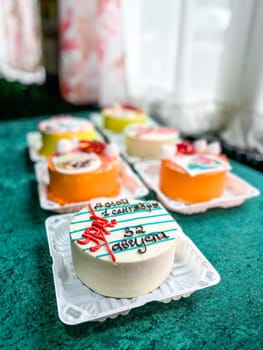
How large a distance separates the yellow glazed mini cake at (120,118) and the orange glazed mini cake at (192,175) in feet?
1.90

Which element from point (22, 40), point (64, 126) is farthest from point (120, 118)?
point (22, 40)

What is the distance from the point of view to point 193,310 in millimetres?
798

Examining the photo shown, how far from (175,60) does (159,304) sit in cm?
136

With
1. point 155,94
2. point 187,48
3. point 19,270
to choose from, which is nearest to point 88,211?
point 19,270

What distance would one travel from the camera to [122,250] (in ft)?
2.45

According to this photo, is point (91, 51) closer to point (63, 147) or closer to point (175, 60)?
point (175, 60)

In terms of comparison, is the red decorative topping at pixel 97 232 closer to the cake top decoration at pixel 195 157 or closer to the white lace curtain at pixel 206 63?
the cake top decoration at pixel 195 157

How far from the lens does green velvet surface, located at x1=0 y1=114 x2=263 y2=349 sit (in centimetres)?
72

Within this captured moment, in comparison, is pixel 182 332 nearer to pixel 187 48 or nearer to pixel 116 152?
pixel 116 152

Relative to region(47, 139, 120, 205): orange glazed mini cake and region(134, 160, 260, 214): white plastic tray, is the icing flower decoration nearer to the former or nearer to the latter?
region(47, 139, 120, 205): orange glazed mini cake

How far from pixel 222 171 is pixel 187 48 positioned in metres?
0.79

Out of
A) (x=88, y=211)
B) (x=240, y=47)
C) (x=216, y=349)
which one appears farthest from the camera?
(x=240, y=47)

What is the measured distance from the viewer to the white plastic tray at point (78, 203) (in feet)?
3.68

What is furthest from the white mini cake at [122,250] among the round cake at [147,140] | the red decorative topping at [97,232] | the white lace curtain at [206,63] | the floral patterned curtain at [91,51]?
the floral patterned curtain at [91,51]
